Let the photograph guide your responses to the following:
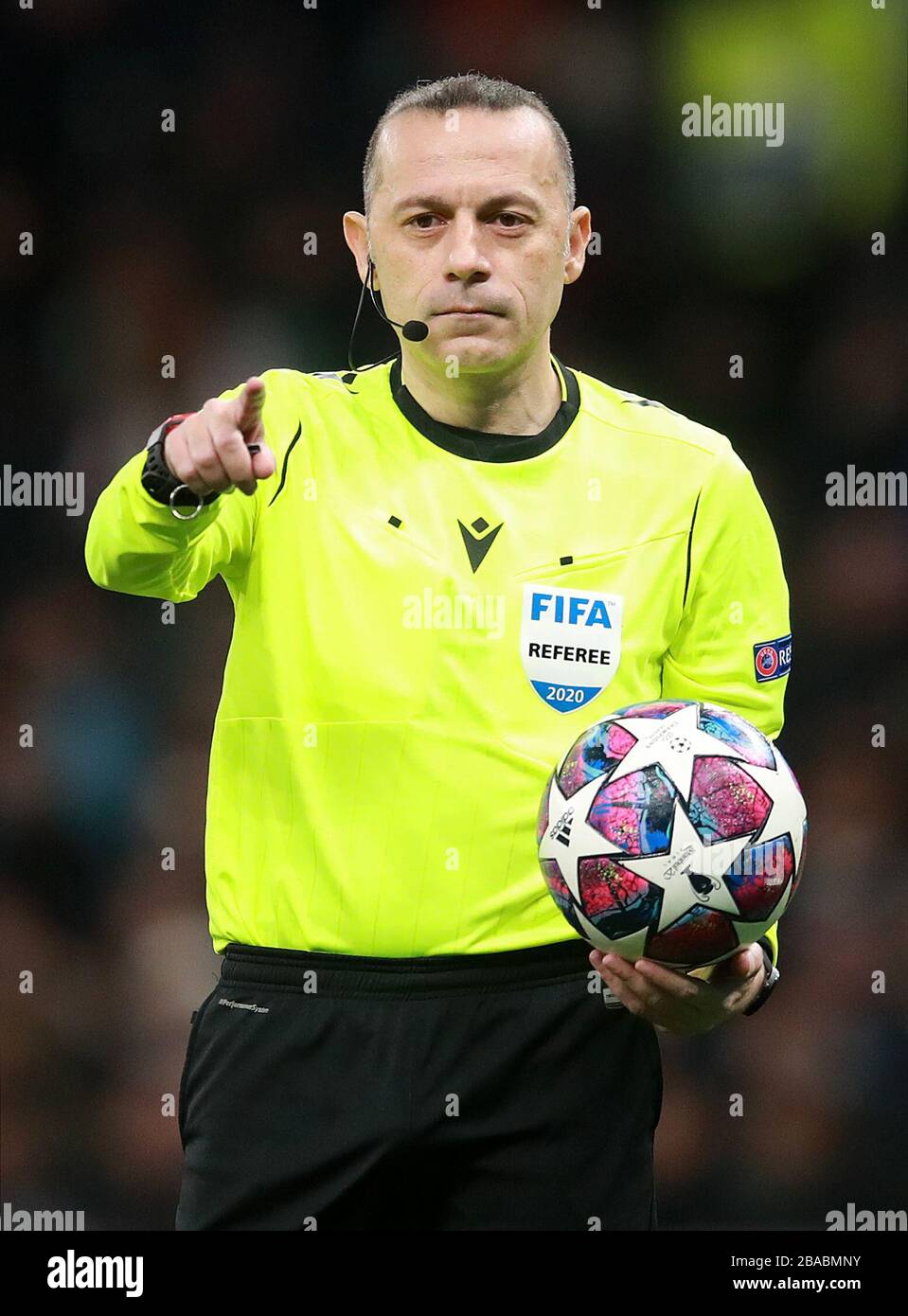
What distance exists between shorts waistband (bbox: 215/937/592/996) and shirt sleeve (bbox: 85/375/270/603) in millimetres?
687

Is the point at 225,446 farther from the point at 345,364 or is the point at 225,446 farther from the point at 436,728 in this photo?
the point at 345,364

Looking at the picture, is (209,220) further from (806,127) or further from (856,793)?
(856,793)

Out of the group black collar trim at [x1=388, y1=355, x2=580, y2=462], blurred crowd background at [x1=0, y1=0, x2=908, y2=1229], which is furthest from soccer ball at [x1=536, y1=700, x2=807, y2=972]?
blurred crowd background at [x1=0, y1=0, x2=908, y2=1229]

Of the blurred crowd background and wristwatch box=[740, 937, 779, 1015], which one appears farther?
the blurred crowd background

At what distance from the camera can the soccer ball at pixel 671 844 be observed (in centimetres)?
292

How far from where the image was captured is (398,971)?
3197 millimetres

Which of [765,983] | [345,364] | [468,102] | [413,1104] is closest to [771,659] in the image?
[765,983]

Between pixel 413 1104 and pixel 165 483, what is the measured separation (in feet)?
3.79

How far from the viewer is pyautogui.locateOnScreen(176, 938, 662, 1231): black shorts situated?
3164 mm

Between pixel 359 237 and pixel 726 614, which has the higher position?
pixel 359 237

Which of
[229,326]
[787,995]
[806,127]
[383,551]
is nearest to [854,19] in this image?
[806,127]

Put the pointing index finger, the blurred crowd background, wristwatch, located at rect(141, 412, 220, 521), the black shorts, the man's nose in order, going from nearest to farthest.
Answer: the pointing index finger, wristwatch, located at rect(141, 412, 220, 521), the black shorts, the man's nose, the blurred crowd background

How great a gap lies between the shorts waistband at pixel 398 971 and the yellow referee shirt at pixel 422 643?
2 cm

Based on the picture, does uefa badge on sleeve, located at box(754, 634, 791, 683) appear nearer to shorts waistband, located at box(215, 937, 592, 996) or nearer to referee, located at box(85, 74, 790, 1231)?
referee, located at box(85, 74, 790, 1231)
